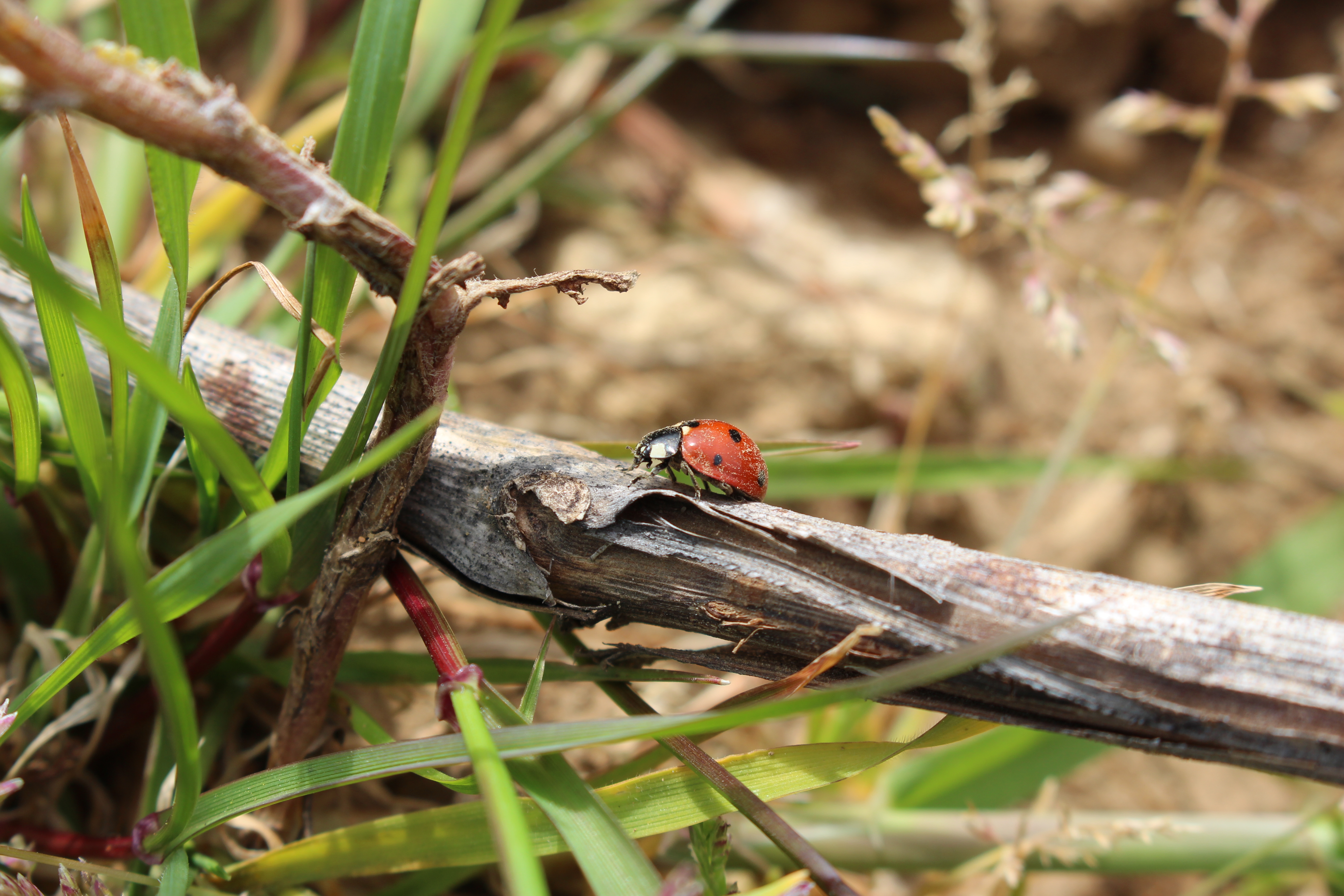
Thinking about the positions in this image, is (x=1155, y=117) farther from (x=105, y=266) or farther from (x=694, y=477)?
(x=105, y=266)

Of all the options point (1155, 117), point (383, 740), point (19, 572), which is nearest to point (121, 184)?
point (19, 572)

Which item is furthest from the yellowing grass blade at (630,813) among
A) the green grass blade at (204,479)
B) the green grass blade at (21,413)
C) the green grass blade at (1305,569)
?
the green grass blade at (1305,569)

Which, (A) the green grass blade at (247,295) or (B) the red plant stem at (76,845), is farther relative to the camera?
(A) the green grass blade at (247,295)

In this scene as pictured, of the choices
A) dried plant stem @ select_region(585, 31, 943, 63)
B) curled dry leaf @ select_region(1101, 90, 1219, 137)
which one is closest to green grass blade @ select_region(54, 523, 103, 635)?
dried plant stem @ select_region(585, 31, 943, 63)

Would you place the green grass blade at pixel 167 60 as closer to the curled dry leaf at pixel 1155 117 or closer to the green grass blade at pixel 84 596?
the green grass blade at pixel 84 596

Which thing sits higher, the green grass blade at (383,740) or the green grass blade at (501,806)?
the green grass blade at (501,806)

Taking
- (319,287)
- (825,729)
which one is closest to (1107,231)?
(825,729)

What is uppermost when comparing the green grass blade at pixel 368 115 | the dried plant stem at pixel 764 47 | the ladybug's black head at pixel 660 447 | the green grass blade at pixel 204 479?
the dried plant stem at pixel 764 47
